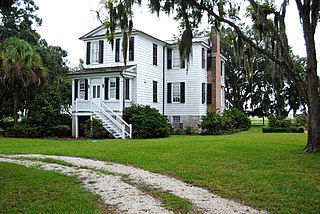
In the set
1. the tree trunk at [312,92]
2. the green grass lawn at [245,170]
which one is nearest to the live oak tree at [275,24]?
the tree trunk at [312,92]

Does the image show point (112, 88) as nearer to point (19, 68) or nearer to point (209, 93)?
point (19, 68)

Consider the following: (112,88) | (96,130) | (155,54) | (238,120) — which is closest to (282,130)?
(238,120)

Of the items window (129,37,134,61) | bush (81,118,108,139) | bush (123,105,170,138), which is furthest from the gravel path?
window (129,37,134,61)

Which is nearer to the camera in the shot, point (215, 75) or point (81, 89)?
point (81, 89)

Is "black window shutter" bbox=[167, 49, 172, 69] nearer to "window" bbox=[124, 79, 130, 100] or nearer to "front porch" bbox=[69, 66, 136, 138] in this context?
"front porch" bbox=[69, 66, 136, 138]

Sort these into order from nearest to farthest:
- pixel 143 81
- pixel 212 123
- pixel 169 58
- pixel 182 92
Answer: pixel 212 123 < pixel 143 81 < pixel 182 92 < pixel 169 58

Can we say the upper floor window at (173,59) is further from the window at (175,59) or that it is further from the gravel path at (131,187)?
the gravel path at (131,187)

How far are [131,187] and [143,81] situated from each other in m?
17.7

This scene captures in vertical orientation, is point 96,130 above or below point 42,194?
above

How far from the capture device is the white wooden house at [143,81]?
22797 millimetres

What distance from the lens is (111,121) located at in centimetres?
2170

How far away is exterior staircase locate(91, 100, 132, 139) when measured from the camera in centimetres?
2097

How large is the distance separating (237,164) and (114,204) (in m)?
5.21

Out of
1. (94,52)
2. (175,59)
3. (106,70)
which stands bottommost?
(106,70)
